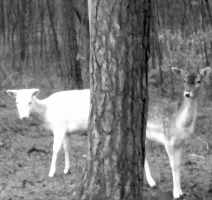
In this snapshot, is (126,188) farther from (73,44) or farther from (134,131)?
(73,44)

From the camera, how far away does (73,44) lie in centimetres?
1451

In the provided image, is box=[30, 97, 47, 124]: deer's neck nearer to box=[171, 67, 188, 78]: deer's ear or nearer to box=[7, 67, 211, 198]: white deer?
box=[7, 67, 211, 198]: white deer

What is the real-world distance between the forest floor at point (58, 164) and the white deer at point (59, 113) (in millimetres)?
424

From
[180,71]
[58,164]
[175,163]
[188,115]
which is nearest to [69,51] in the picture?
[58,164]

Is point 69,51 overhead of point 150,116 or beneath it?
overhead

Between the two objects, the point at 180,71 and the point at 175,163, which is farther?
the point at 180,71

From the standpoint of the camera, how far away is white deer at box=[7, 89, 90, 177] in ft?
34.9

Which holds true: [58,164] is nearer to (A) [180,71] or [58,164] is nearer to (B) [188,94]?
(A) [180,71]

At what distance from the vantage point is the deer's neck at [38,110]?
35.3ft

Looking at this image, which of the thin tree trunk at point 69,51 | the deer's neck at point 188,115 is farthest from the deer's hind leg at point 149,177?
the thin tree trunk at point 69,51

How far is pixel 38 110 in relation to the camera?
10828 mm

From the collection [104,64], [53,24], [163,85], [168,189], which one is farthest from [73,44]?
[104,64]

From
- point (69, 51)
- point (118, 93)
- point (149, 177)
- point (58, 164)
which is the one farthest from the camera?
point (69, 51)

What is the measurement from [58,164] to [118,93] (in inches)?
162
